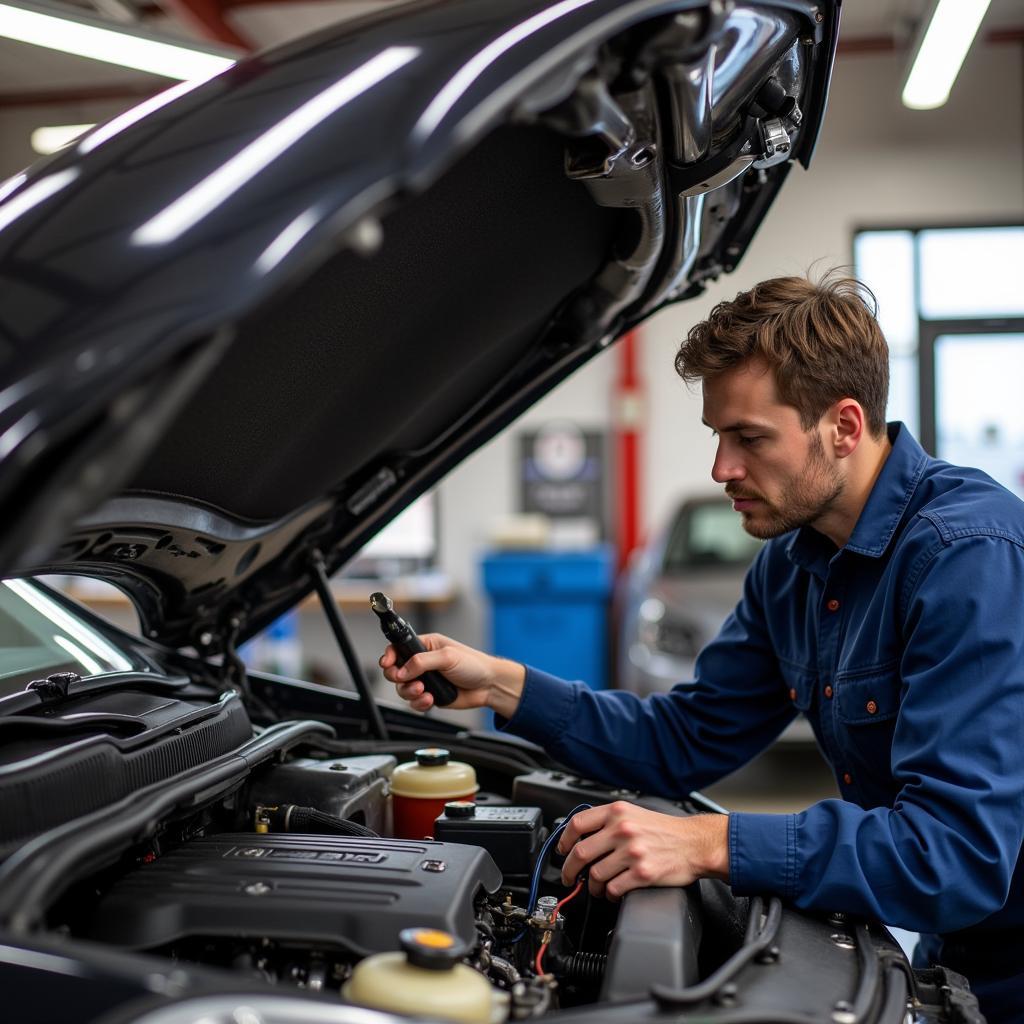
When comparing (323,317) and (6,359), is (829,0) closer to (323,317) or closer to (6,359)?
(323,317)

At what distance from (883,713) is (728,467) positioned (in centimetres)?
38

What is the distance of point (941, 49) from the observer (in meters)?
3.39

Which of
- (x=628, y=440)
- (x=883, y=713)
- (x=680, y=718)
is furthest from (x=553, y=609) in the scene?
(x=883, y=713)

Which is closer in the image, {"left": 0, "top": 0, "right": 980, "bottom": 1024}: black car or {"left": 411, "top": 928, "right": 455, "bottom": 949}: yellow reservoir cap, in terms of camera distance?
{"left": 0, "top": 0, "right": 980, "bottom": 1024}: black car

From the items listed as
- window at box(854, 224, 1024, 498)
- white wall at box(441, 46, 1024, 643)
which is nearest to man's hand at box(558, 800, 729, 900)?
white wall at box(441, 46, 1024, 643)

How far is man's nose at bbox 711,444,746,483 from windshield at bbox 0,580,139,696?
887mm

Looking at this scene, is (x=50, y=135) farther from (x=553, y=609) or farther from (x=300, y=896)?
(x=300, y=896)

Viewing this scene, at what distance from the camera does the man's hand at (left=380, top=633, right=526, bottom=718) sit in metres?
1.62

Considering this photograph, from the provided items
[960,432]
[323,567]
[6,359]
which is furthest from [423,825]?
[960,432]

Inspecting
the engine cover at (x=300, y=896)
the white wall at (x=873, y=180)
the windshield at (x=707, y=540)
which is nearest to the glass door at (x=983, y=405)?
the white wall at (x=873, y=180)

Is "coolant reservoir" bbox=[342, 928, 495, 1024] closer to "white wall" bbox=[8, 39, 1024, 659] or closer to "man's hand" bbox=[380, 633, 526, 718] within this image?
"man's hand" bbox=[380, 633, 526, 718]

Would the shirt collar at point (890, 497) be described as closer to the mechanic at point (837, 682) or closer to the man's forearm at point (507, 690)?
the mechanic at point (837, 682)

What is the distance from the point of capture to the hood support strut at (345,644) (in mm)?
1803

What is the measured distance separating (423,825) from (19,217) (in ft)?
3.20
